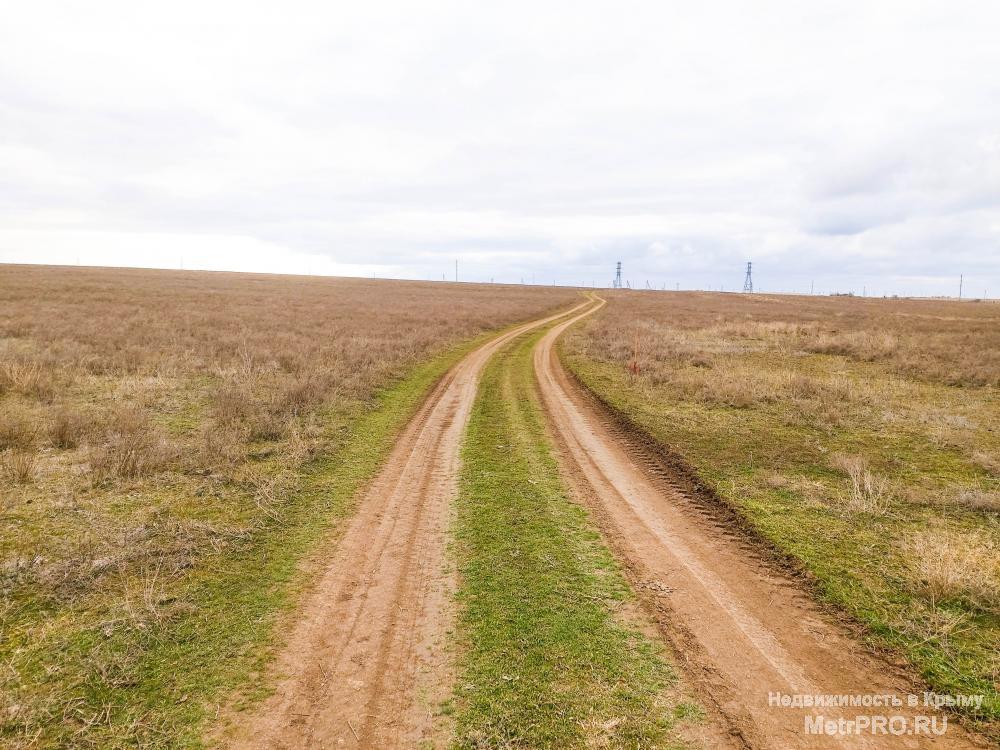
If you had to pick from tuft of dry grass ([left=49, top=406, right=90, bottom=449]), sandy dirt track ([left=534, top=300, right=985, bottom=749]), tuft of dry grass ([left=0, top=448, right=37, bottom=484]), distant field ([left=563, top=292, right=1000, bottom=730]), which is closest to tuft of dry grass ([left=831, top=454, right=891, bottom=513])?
distant field ([left=563, top=292, right=1000, bottom=730])

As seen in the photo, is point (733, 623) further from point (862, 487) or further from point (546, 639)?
point (862, 487)

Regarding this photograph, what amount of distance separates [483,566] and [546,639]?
1.55 metres

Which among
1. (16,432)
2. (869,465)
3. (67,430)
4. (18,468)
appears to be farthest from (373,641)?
(16,432)

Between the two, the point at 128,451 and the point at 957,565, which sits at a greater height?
the point at 128,451

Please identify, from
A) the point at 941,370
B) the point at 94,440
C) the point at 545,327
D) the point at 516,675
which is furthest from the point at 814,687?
the point at 545,327

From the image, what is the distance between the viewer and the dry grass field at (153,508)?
449 cm

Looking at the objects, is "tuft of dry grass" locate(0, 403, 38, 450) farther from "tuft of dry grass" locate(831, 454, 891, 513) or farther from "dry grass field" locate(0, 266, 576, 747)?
"tuft of dry grass" locate(831, 454, 891, 513)

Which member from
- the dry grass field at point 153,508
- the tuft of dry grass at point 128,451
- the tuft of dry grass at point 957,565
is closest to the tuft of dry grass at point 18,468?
the dry grass field at point 153,508

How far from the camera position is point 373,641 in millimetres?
5121

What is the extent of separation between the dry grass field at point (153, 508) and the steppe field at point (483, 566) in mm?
42

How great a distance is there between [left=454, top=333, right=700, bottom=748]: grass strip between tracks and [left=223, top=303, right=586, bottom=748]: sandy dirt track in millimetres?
324

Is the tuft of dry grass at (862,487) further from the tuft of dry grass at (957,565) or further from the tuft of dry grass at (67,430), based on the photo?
the tuft of dry grass at (67,430)

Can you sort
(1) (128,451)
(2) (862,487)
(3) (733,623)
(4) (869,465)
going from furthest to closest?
(4) (869,465), (1) (128,451), (2) (862,487), (3) (733,623)

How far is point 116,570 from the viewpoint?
246 inches
